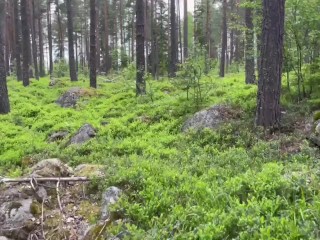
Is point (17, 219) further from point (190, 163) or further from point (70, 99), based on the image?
point (70, 99)

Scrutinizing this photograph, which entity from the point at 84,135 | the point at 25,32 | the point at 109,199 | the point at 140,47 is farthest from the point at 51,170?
the point at 25,32

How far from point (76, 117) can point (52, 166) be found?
531cm

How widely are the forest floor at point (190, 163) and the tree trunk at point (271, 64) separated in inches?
14.2

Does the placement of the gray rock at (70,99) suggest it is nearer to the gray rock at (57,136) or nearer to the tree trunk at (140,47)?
the tree trunk at (140,47)

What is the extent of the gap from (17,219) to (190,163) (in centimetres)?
270

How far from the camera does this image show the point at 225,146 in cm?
677

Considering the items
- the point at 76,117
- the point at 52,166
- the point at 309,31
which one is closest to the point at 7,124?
the point at 76,117

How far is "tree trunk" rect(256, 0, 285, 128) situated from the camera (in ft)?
23.3

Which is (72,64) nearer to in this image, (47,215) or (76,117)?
(76,117)

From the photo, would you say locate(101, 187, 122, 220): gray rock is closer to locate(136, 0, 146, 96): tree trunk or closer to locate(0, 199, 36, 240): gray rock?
locate(0, 199, 36, 240): gray rock

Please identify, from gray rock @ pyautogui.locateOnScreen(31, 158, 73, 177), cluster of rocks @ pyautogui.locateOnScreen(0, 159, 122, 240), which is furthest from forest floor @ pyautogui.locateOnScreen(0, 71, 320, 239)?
gray rock @ pyautogui.locateOnScreen(31, 158, 73, 177)

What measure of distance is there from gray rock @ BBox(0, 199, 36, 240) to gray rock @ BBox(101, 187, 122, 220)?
2.89ft

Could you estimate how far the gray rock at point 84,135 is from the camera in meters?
8.27

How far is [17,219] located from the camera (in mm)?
4664
